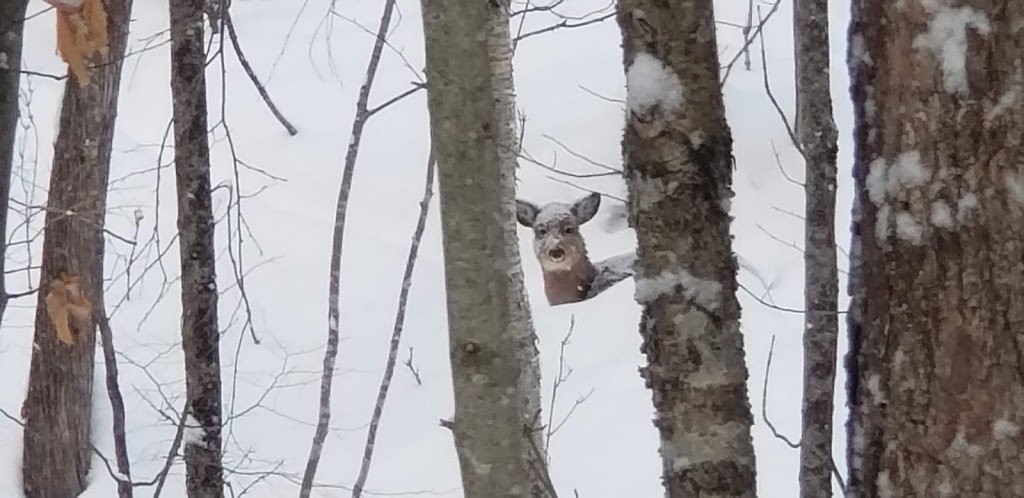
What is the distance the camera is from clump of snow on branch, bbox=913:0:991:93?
92 centimetres

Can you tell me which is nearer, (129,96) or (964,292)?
(964,292)

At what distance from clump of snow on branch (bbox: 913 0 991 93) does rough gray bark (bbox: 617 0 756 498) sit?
46 cm

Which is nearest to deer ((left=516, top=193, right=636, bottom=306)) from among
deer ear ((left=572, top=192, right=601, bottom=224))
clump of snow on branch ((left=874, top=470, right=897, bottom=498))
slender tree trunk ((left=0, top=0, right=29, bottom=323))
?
deer ear ((left=572, top=192, right=601, bottom=224))

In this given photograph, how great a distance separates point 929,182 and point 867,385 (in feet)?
0.65

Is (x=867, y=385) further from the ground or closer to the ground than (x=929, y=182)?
closer to the ground

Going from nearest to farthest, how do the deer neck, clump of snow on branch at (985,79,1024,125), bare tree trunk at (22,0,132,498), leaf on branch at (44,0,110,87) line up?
clump of snow on branch at (985,79,1024,125) < leaf on branch at (44,0,110,87) < bare tree trunk at (22,0,132,498) < the deer neck

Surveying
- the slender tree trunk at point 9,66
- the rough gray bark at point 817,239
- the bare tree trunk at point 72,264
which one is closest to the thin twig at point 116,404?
the bare tree trunk at point 72,264

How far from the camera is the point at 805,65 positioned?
7.70 feet

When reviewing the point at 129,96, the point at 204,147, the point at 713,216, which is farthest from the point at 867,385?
the point at 129,96

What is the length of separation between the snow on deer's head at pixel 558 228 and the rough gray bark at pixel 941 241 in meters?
4.72

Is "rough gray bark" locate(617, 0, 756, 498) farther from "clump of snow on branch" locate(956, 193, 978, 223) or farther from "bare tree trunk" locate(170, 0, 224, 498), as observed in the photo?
"bare tree trunk" locate(170, 0, 224, 498)

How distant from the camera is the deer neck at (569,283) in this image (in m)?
5.93

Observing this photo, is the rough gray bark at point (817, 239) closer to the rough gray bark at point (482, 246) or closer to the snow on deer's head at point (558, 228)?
the rough gray bark at point (482, 246)

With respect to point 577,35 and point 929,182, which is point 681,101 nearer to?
point 929,182
